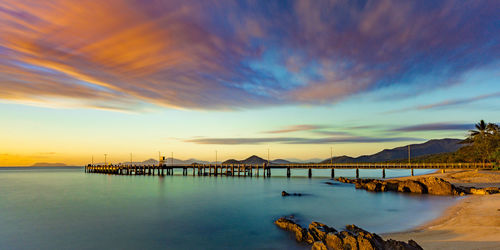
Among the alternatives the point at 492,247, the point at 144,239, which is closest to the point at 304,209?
the point at 144,239

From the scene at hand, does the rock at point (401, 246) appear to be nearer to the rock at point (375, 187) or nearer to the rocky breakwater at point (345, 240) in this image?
the rocky breakwater at point (345, 240)

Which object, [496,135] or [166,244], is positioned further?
[496,135]

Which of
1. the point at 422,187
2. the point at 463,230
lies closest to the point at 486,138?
the point at 422,187

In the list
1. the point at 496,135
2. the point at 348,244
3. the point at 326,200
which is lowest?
the point at 326,200

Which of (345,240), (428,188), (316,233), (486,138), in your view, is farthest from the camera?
(486,138)

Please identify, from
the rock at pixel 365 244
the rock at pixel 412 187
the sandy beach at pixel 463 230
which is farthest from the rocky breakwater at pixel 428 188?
the rock at pixel 365 244

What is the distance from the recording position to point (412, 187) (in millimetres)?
39719

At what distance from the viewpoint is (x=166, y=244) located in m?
18.2

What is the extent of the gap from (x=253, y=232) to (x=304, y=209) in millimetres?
10060

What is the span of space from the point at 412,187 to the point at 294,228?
2858 cm

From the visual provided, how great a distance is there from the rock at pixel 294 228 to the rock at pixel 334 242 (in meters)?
2.64

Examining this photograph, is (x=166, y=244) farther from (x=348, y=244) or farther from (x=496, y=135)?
(x=496, y=135)

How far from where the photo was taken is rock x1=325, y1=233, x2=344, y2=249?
44.4ft

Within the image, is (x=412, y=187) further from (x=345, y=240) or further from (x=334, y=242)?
(x=345, y=240)
